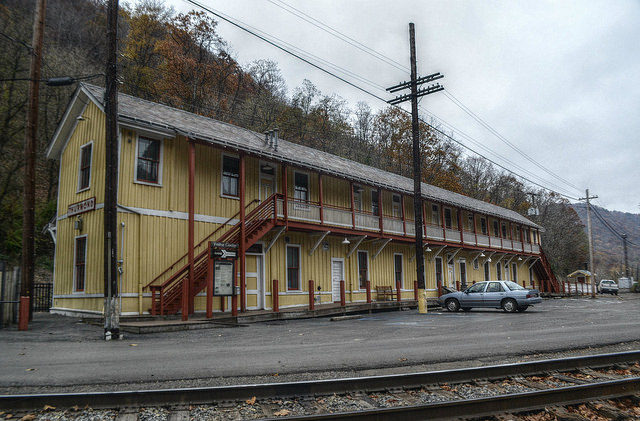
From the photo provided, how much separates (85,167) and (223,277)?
24.8ft

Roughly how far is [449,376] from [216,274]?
10380 millimetres

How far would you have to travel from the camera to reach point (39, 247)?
29.5 metres

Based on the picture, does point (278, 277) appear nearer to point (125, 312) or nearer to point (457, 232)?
point (125, 312)

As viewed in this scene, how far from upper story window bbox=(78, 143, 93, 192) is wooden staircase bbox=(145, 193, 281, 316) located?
5.13 m

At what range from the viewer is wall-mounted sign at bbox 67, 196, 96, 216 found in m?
17.2

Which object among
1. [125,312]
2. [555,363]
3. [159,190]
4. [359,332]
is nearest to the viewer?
[555,363]

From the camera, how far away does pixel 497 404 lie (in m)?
5.60

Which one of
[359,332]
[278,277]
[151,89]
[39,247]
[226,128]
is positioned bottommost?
[359,332]

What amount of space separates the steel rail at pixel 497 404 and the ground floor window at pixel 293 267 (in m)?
16.0

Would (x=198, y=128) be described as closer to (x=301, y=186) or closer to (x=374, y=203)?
(x=301, y=186)

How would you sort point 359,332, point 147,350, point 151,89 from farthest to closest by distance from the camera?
point 151,89, point 359,332, point 147,350

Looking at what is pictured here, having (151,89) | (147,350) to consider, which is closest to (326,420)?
(147,350)

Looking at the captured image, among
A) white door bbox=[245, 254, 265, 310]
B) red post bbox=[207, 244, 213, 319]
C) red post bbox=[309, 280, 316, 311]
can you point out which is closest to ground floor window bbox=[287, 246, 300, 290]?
red post bbox=[309, 280, 316, 311]

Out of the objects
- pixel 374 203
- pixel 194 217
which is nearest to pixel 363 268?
pixel 374 203
